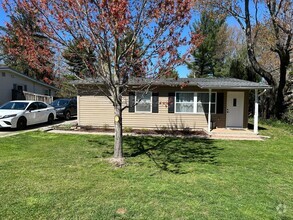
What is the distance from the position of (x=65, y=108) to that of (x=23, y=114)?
16.3 ft

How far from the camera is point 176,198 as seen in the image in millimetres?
4074

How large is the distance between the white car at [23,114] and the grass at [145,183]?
3.46 metres

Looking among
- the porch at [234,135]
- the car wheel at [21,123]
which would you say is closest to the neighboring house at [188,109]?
the porch at [234,135]

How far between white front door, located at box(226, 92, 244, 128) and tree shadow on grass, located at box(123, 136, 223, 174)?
11.9ft

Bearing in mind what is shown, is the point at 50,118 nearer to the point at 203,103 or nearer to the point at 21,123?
the point at 21,123

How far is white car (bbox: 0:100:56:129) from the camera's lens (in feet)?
37.7

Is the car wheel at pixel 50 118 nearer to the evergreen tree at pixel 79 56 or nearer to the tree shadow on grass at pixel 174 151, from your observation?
the tree shadow on grass at pixel 174 151

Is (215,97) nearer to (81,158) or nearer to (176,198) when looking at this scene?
(81,158)

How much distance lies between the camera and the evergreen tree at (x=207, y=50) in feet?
79.8

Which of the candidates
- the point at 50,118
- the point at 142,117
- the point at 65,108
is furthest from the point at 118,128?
the point at 65,108

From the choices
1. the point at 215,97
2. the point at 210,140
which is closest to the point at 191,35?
the point at 210,140

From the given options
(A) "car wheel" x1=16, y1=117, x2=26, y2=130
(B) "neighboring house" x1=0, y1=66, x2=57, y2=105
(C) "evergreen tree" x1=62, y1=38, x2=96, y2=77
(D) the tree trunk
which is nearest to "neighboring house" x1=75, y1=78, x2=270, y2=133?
(A) "car wheel" x1=16, y1=117, x2=26, y2=130

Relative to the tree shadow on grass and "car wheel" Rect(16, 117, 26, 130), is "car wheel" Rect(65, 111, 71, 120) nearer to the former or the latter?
"car wheel" Rect(16, 117, 26, 130)

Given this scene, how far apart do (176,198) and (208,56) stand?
960 inches
